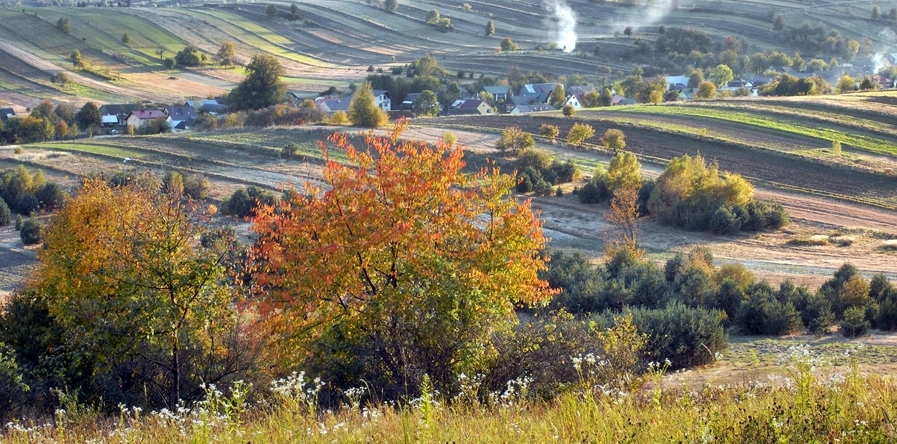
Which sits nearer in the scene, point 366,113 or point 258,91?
point 366,113

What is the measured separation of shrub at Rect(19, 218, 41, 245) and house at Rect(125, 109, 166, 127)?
33.6m

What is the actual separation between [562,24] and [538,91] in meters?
39.3

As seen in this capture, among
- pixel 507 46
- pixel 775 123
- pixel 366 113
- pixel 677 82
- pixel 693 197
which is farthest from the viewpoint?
pixel 507 46

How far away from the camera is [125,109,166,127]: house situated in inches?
2507

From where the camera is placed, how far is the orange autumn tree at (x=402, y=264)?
31.1ft

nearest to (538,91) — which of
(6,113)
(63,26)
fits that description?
(6,113)

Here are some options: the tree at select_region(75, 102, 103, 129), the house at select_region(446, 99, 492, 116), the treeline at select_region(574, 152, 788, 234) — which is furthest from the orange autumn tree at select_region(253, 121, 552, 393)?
the house at select_region(446, 99, 492, 116)

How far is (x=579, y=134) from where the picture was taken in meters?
45.3

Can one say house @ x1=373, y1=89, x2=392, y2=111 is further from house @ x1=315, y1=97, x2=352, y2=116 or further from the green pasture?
the green pasture

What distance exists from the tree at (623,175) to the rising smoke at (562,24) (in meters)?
66.0

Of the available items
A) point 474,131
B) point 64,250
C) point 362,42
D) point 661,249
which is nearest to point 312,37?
point 362,42

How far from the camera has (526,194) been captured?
37344mm

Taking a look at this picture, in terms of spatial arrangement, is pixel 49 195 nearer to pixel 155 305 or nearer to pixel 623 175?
pixel 623 175

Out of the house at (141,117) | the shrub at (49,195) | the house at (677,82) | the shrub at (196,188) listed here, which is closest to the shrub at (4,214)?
the shrub at (49,195)
